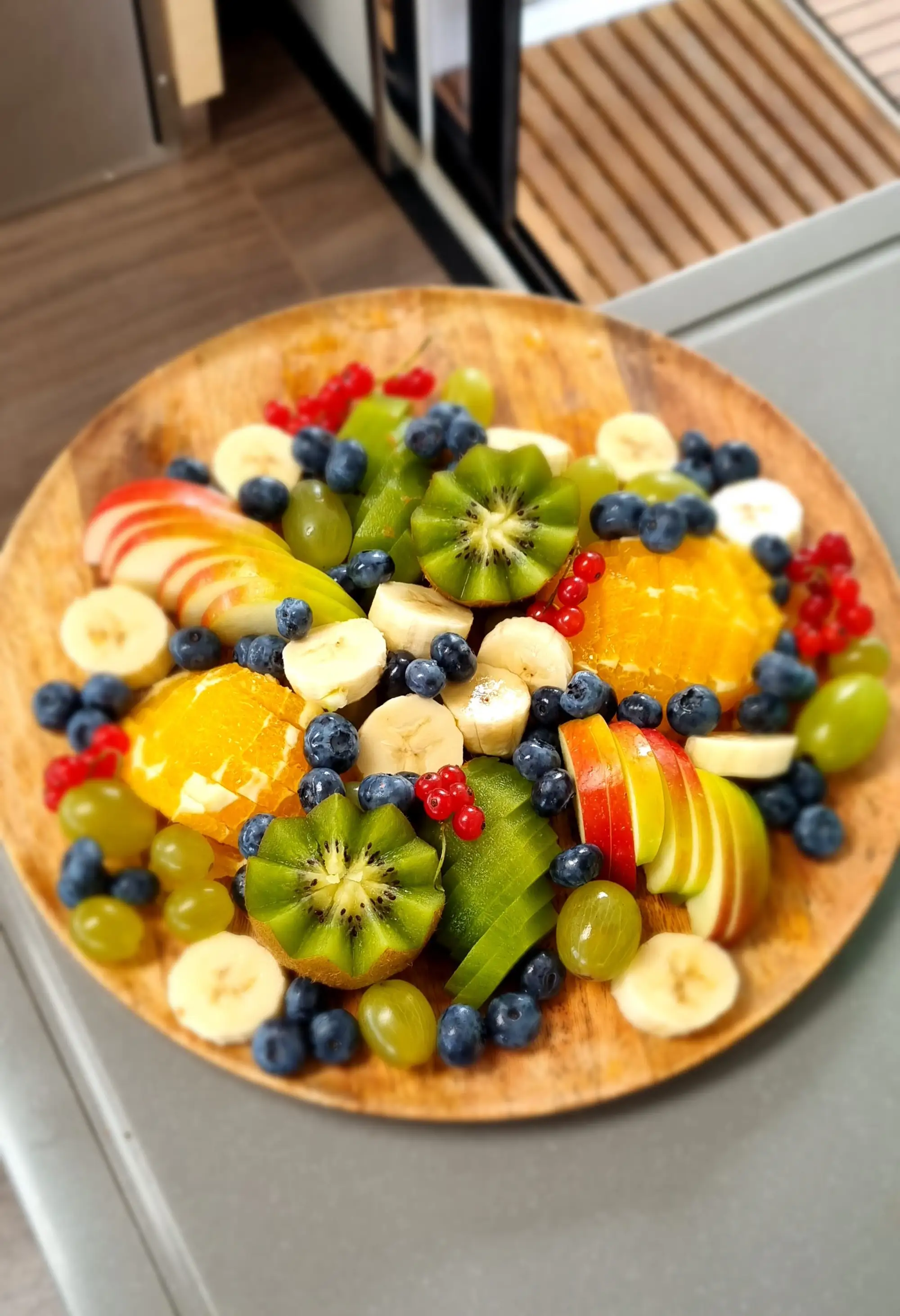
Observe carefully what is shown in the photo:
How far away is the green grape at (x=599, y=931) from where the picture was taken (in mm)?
1171

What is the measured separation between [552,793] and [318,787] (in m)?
0.23

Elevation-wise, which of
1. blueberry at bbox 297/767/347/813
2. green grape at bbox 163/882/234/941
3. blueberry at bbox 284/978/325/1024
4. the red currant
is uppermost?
blueberry at bbox 297/767/347/813

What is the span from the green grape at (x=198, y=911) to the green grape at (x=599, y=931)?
339 millimetres

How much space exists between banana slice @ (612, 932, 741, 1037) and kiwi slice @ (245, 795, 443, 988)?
0.68 feet

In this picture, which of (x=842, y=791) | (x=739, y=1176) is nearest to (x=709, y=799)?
(x=842, y=791)

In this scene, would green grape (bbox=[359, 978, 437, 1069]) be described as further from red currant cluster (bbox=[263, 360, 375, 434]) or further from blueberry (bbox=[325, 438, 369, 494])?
red currant cluster (bbox=[263, 360, 375, 434])

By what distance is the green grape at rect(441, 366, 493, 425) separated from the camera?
4.95 feet

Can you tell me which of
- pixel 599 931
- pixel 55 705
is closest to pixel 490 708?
pixel 599 931

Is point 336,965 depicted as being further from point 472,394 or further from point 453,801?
point 472,394

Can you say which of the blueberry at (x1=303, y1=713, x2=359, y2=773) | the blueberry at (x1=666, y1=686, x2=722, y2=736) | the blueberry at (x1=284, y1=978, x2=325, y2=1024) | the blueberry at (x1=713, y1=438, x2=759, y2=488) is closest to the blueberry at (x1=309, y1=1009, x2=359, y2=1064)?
the blueberry at (x1=284, y1=978, x2=325, y2=1024)

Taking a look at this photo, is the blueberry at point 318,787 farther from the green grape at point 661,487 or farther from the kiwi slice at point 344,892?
the green grape at point 661,487

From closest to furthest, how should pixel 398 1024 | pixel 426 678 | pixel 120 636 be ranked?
pixel 398 1024 < pixel 426 678 < pixel 120 636

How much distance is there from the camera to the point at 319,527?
1396 mm

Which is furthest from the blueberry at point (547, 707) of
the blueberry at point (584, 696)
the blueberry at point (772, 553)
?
the blueberry at point (772, 553)
